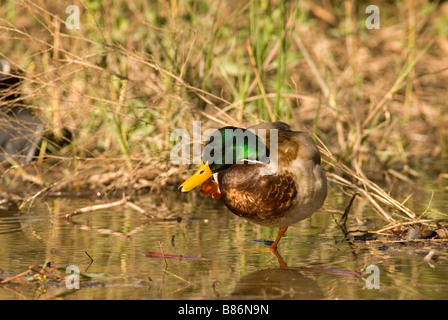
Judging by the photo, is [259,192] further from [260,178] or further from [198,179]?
[198,179]

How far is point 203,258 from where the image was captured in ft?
11.5

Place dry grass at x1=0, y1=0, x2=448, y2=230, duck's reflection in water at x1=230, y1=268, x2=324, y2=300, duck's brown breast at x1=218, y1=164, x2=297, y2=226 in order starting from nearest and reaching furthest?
duck's reflection in water at x1=230, y1=268, x2=324, y2=300 < duck's brown breast at x1=218, y1=164, x2=297, y2=226 < dry grass at x1=0, y1=0, x2=448, y2=230

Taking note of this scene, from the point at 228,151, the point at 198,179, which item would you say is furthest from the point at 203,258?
the point at 228,151

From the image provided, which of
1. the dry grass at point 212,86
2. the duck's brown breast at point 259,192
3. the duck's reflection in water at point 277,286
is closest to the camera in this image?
the duck's reflection in water at point 277,286

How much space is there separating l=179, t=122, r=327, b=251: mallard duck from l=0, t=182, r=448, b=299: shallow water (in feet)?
0.74

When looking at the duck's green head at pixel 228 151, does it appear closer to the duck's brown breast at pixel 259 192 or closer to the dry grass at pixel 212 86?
the duck's brown breast at pixel 259 192

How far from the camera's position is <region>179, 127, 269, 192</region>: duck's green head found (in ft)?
11.6

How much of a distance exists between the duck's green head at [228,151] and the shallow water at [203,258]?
0.39 meters

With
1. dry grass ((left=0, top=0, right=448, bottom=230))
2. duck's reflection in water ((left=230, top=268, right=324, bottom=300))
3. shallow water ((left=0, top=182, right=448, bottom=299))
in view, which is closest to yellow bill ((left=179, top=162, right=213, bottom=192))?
shallow water ((left=0, top=182, right=448, bottom=299))

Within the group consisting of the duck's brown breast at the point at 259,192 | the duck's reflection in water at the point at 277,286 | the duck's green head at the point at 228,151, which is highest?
the duck's green head at the point at 228,151

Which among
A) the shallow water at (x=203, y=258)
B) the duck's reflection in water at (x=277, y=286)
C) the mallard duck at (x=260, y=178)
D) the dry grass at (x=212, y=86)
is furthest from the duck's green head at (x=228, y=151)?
the dry grass at (x=212, y=86)

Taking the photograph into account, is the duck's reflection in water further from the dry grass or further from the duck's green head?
the dry grass

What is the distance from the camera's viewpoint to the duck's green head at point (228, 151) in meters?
3.54
